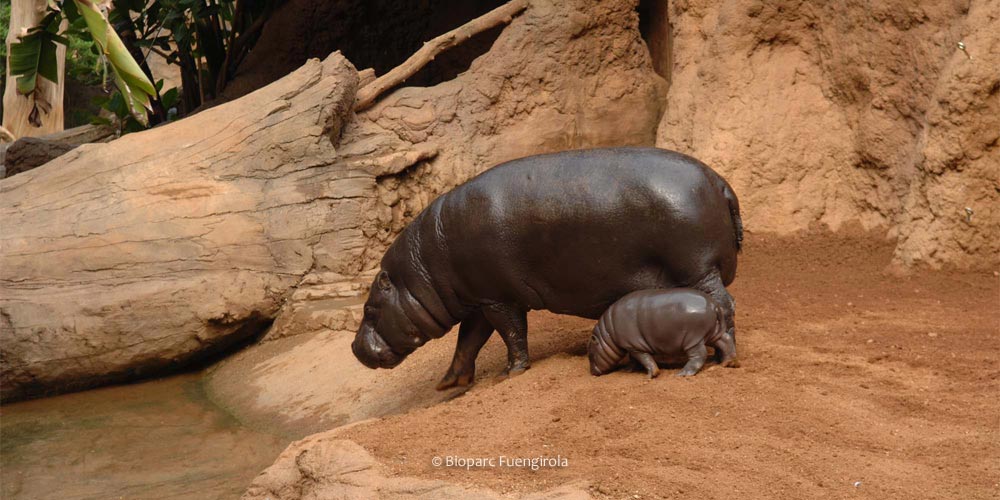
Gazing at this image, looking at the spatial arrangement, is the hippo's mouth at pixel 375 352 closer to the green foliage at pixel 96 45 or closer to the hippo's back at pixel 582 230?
the hippo's back at pixel 582 230

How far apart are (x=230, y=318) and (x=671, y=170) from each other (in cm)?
414

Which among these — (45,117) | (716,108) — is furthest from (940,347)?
(45,117)

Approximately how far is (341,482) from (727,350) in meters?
2.02

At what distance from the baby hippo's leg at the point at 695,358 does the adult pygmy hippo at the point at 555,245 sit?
23cm

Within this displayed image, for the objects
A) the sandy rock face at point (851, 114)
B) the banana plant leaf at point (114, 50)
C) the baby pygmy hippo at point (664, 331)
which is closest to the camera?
the baby pygmy hippo at point (664, 331)

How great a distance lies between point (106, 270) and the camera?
8156mm

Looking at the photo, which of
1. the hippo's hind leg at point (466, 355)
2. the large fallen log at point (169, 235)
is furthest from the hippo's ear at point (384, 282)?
the large fallen log at point (169, 235)

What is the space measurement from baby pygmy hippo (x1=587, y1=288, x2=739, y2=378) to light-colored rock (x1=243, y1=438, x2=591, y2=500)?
1.38m

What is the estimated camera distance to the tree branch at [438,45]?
9.58 meters

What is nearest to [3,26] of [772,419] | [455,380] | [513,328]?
[455,380]

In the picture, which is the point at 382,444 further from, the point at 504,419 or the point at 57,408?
the point at 57,408

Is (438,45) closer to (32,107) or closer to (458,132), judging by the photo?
(458,132)

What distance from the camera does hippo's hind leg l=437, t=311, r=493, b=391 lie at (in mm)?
6406

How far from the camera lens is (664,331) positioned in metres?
5.36
